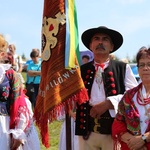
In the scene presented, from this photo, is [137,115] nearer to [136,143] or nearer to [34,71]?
[136,143]

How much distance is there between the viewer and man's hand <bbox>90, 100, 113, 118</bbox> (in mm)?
3490

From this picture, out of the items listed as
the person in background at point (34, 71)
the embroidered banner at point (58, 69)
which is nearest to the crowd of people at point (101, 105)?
the embroidered banner at point (58, 69)

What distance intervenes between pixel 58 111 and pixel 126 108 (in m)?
0.59

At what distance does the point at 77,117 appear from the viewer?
3732 mm

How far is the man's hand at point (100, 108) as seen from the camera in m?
3.49

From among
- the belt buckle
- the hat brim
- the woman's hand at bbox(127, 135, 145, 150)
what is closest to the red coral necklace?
the woman's hand at bbox(127, 135, 145, 150)

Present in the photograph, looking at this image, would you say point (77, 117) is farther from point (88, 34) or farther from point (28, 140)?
point (88, 34)

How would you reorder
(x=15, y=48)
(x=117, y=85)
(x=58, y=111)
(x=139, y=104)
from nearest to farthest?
(x=139, y=104)
(x=58, y=111)
(x=117, y=85)
(x=15, y=48)

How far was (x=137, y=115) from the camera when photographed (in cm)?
311

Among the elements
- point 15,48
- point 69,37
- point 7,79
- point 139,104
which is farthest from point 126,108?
point 15,48

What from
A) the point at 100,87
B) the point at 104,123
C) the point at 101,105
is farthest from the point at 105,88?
the point at 104,123

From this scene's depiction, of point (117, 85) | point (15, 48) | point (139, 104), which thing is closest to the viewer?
point (139, 104)

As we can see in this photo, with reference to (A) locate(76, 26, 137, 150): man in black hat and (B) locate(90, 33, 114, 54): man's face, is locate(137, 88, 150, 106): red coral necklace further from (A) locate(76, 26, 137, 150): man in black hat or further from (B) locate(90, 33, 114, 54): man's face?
(B) locate(90, 33, 114, 54): man's face

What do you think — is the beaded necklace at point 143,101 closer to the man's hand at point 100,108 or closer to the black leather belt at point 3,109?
the man's hand at point 100,108
